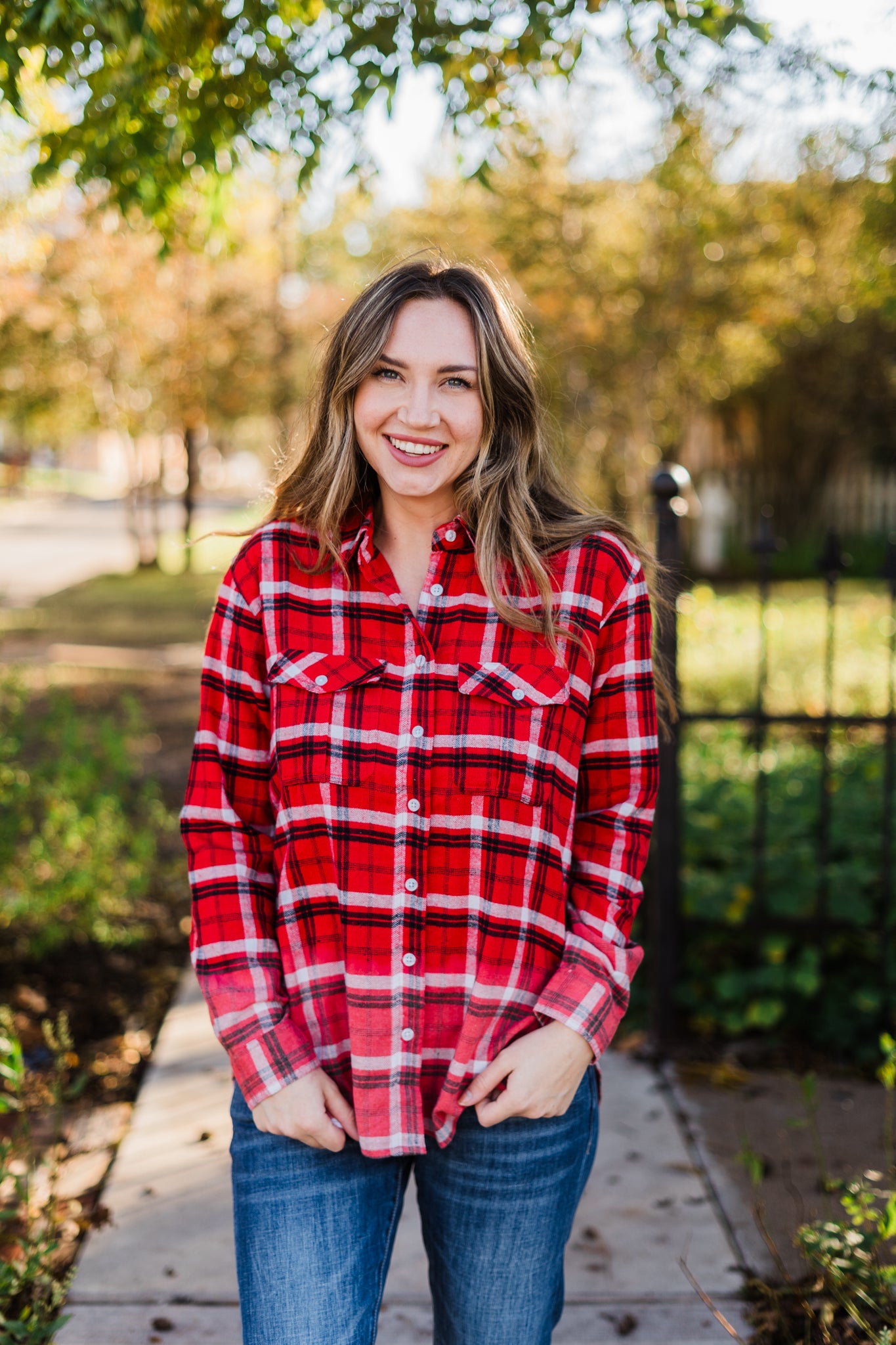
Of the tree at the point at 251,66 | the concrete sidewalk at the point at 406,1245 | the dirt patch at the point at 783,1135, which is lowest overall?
the concrete sidewalk at the point at 406,1245

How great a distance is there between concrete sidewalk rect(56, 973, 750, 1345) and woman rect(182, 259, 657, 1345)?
2.57 feet

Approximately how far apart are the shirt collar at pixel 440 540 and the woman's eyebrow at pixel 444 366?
0.71 ft

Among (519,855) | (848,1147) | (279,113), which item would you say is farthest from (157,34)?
(848,1147)

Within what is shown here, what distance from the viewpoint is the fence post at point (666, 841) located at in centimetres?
316

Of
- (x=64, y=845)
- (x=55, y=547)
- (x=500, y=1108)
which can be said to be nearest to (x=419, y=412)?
(x=500, y=1108)

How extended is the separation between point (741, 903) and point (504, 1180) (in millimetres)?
2055

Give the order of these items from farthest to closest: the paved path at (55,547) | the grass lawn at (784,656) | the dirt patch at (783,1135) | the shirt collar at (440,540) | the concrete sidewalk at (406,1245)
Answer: the paved path at (55,547)
the grass lawn at (784,656)
the dirt patch at (783,1135)
the concrete sidewalk at (406,1245)
the shirt collar at (440,540)

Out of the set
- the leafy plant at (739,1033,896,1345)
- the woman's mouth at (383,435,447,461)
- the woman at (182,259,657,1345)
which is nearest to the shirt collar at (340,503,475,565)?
the woman at (182,259,657,1345)

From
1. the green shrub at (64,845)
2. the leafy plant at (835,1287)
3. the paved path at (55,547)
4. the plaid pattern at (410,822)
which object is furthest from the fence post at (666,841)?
the paved path at (55,547)

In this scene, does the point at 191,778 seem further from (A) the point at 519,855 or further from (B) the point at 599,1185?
(B) the point at 599,1185

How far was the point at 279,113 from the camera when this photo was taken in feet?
9.88

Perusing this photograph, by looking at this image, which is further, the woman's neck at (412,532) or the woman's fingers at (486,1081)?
the woman's neck at (412,532)

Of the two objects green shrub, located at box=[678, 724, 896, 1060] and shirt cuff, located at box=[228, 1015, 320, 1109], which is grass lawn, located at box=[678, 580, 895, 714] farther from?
shirt cuff, located at box=[228, 1015, 320, 1109]

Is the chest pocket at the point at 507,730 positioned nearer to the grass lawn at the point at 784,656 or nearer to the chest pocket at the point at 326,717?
the chest pocket at the point at 326,717
